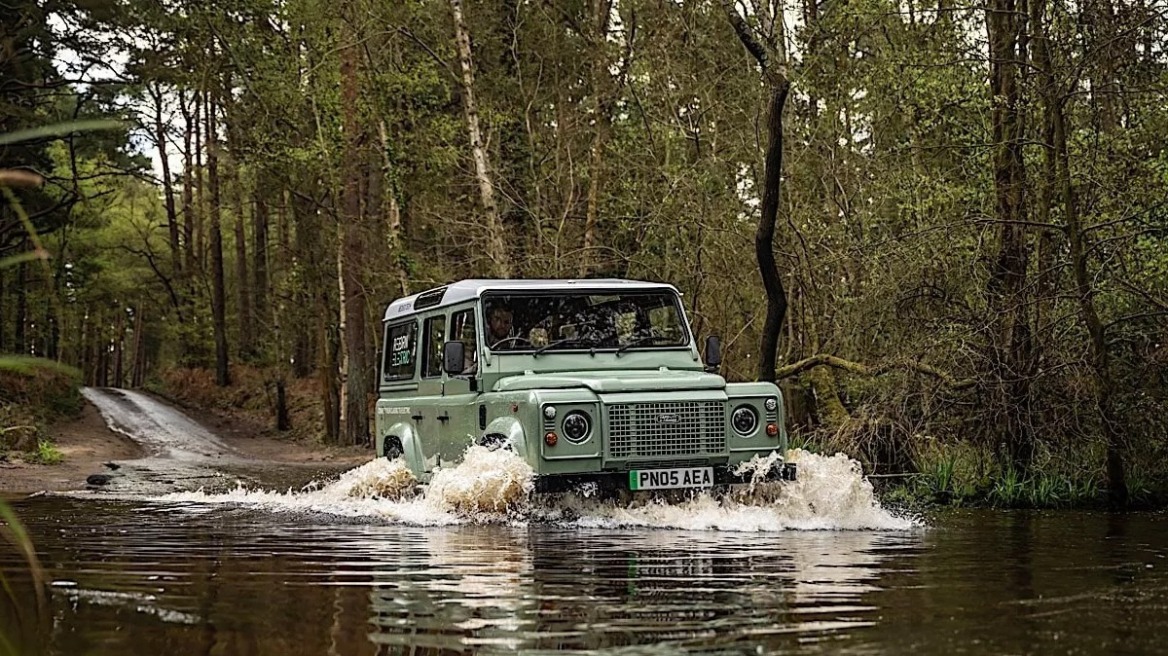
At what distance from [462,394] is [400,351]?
6.67 feet

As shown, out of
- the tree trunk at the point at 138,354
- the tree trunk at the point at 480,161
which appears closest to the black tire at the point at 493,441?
the tree trunk at the point at 480,161

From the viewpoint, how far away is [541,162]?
2531 cm

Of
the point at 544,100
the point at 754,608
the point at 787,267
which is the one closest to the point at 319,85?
A: the point at 544,100

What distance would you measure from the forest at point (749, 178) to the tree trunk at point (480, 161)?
0.23 feet

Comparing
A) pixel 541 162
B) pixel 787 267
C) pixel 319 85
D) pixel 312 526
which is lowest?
pixel 312 526

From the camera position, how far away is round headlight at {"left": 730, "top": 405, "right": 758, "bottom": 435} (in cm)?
1066

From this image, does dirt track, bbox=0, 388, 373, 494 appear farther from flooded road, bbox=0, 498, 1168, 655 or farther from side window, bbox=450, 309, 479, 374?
flooded road, bbox=0, 498, 1168, 655

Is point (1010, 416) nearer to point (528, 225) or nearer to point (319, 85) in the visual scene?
point (528, 225)

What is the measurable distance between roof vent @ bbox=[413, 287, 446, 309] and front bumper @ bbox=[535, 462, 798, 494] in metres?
2.81

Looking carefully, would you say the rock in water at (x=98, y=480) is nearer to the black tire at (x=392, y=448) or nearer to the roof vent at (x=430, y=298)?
the black tire at (x=392, y=448)

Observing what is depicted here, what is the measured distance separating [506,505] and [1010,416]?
5.50 meters

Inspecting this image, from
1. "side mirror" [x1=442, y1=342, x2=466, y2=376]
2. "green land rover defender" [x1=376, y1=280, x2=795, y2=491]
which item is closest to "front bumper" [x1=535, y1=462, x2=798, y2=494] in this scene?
"green land rover defender" [x1=376, y1=280, x2=795, y2=491]

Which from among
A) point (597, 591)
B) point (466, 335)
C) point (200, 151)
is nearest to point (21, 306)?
point (200, 151)

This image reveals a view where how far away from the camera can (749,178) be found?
22.7 metres
